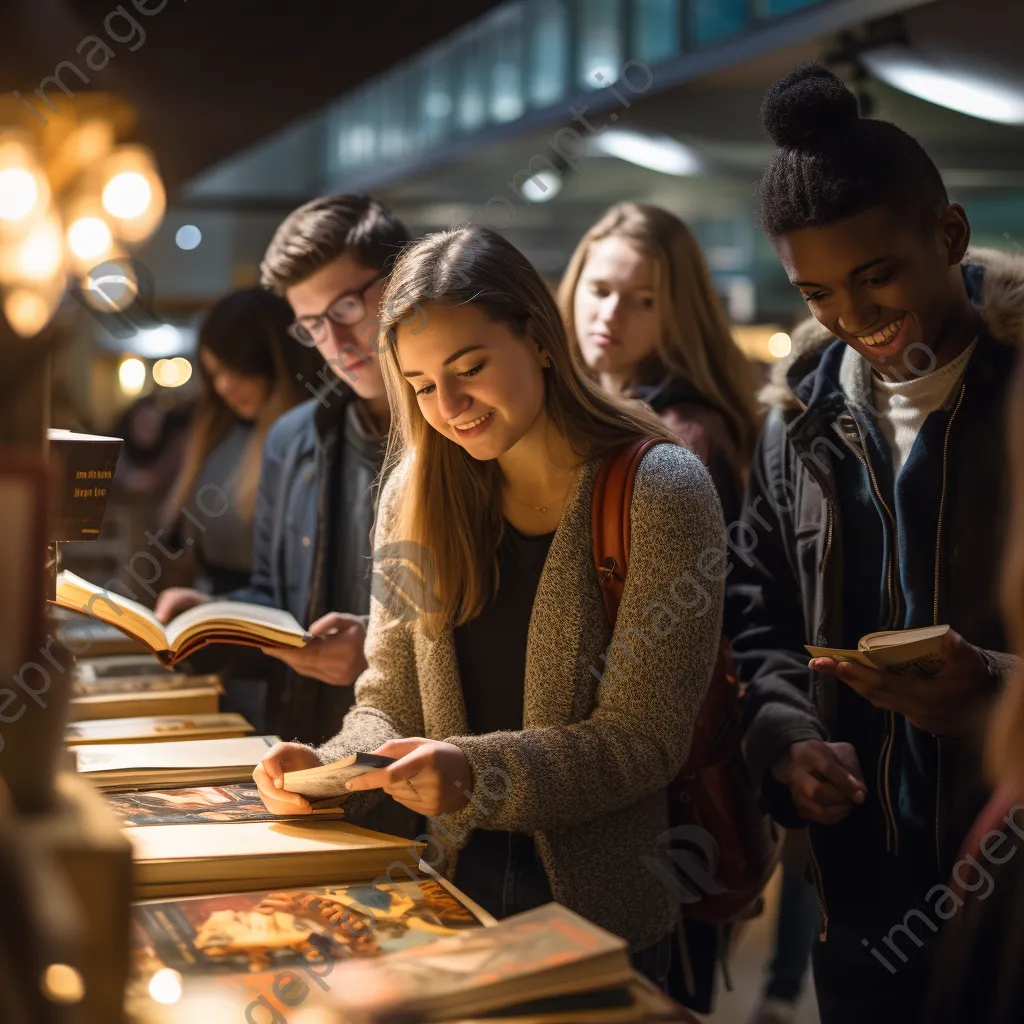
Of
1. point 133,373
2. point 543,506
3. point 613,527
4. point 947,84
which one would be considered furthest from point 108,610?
point 133,373

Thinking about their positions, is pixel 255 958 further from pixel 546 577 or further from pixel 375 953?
pixel 546 577

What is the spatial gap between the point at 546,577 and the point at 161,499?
5191 mm

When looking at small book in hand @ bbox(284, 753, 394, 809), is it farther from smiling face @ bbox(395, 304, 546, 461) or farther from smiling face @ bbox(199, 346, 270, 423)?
smiling face @ bbox(199, 346, 270, 423)

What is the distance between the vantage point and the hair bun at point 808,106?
74.7 inches

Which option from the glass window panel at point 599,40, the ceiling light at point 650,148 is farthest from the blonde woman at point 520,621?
the glass window panel at point 599,40

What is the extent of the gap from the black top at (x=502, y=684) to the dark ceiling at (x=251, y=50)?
2810 mm

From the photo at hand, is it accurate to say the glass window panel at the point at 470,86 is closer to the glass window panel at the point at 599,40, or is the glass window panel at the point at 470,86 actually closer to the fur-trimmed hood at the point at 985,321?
the glass window panel at the point at 599,40

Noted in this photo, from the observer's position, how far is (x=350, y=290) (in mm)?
2637

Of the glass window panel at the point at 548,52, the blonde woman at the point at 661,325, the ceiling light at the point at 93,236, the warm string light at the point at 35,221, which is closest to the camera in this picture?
the warm string light at the point at 35,221

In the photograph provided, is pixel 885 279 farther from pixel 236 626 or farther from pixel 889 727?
pixel 236 626

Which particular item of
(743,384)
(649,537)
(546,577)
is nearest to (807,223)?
(649,537)

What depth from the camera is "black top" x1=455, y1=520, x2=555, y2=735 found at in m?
1.95

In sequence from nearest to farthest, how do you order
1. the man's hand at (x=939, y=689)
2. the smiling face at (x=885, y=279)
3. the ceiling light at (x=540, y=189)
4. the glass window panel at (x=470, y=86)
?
the man's hand at (x=939, y=689)
the smiling face at (x=885, y=279)
the ceiling light at (x=540, y=189)
the glass window panel at (x=470, y=86)

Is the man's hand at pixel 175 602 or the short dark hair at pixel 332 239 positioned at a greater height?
the short dark hair at pixel 332 239
